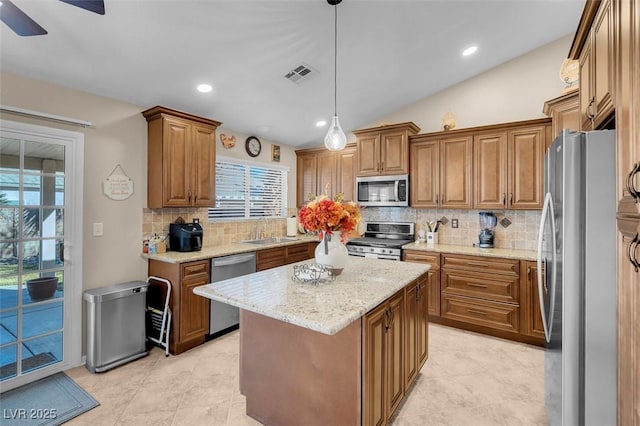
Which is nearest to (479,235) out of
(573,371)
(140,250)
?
(573,371)

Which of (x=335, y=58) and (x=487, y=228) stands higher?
(x=335, y=58)

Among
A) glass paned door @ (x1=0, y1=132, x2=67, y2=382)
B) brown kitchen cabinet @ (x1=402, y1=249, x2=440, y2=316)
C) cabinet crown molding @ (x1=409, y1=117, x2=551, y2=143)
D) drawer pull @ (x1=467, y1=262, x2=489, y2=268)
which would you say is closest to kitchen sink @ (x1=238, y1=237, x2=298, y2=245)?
brown kitchen cabinet @ (x1=402, y1=249, x2=440, y2=316)

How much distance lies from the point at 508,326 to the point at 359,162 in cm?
273

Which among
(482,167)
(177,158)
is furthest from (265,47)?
(482,167)

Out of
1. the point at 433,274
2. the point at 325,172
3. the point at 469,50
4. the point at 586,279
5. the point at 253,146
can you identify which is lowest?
the point at 433,274

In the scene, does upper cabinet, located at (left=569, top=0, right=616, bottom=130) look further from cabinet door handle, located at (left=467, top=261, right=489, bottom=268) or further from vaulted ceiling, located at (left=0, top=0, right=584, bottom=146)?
cabinet door handle, located at (left=467, top=261, right=489, bottom=268)

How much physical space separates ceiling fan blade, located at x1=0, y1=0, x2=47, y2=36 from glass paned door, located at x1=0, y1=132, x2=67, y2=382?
1.22 meters

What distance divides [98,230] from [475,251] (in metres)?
4.00

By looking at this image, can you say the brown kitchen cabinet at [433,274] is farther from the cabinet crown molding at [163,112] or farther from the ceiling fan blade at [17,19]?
the ceiling fan blade at [17,19]

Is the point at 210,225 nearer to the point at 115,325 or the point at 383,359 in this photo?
the point at 115,325

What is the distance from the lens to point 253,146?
446 cm

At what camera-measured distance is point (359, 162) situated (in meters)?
4.41

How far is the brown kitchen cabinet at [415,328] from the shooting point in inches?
81.4

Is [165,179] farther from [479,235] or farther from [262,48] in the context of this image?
[479,235]
